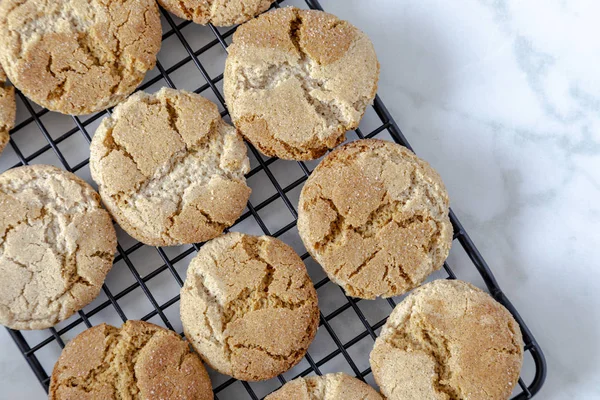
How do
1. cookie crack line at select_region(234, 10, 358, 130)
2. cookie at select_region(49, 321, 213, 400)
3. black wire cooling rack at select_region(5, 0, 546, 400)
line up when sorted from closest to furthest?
cookie at select_region(49, 321, 213, 400)
cookie crack line at select_region(234, 10, 358, 130)
black wire cooling rack at select_region(5, 0, 546, 400)

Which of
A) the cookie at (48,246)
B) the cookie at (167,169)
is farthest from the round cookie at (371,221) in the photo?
the cookie at (48,246)

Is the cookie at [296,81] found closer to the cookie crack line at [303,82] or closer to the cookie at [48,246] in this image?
the cookie crack line at [303,82]

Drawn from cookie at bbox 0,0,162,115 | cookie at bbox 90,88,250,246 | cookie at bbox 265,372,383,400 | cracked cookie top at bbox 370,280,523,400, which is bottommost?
cookie at bbox 265,372,383,400

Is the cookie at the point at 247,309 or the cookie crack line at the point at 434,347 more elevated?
the cookie at the point at 247,309

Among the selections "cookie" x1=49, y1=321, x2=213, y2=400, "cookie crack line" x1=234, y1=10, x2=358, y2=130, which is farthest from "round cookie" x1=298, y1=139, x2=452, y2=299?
"cookie" x1=49, y1=321, x2=213, y2=400

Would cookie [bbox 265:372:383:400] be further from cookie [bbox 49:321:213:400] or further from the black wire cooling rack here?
cookie [bbox 49:321:213:400]

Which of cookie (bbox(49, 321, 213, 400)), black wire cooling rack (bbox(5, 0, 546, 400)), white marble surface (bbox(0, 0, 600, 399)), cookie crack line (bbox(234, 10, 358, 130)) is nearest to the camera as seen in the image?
cookie (bbox(49, 321, 213, 400))

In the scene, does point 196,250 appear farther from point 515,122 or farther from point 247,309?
point 515,122

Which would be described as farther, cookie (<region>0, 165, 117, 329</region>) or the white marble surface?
the white marble surface
